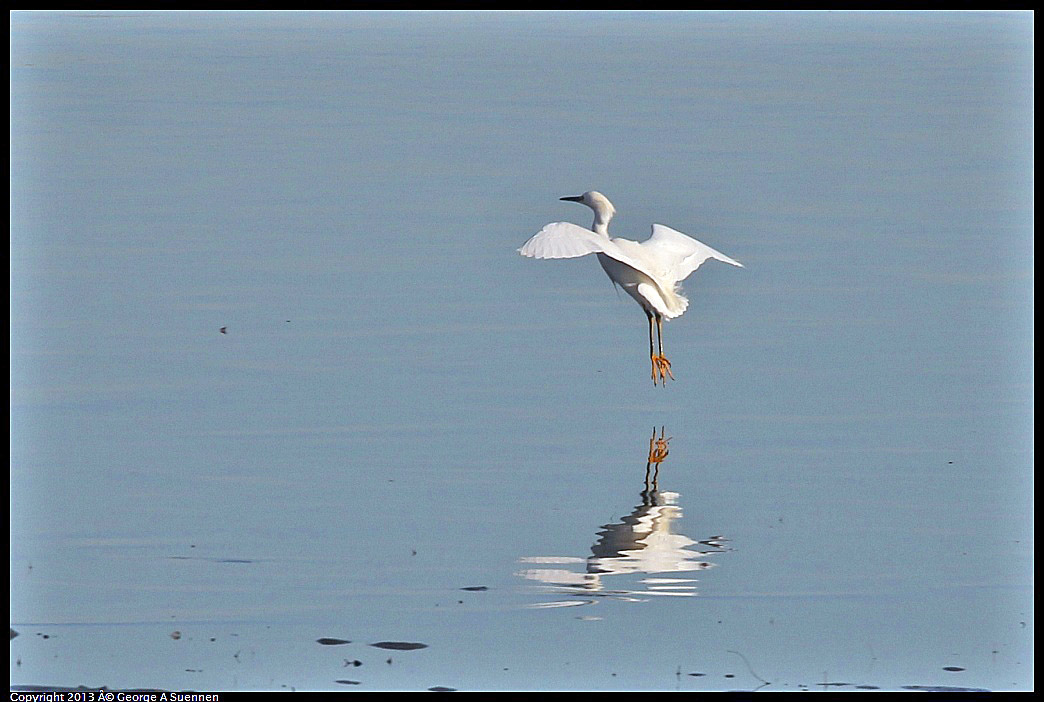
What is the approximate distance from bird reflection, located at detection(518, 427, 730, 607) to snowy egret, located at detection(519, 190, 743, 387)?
263 centimetres

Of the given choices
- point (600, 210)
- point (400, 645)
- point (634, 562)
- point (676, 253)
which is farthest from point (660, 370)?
point (400, 645)

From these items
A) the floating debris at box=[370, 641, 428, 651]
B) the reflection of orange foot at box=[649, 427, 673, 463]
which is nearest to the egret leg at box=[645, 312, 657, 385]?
the reflection of orange foot at box=[649, 427, 673, 463]

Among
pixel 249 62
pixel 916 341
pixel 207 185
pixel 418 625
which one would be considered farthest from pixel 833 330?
pixel 249 62

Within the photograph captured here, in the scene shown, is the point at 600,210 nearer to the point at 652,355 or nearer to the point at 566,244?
the point at 566,244

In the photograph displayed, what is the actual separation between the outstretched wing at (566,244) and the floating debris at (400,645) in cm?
428

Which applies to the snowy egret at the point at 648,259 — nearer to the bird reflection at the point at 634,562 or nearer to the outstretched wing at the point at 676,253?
the outstretched wing at the point at 676,253

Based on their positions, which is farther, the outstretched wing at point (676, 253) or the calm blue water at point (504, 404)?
the outstretched wing at point (676, 253)

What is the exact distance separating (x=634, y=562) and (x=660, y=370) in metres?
3.54

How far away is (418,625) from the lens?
296 inches

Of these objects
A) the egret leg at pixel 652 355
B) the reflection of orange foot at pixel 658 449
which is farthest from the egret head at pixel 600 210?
the reflection of orange foot at pixel 658 449

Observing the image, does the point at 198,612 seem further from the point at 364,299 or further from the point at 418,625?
the point at 364,299

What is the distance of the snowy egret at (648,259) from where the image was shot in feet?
37.5
